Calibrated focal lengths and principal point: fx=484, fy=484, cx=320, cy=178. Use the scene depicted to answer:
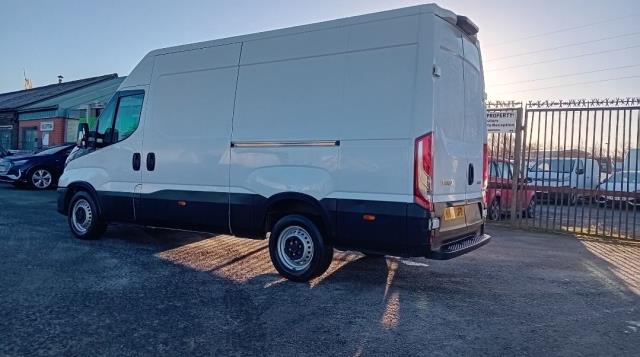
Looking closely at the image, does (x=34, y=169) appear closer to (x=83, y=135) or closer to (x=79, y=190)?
(x=79, y=190)

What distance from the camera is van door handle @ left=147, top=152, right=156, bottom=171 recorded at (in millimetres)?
6594

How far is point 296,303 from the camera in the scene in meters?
4.73

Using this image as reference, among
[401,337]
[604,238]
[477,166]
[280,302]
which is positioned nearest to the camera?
[401,337]

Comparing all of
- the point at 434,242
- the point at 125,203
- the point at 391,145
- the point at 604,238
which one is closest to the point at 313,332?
the point at 434,242

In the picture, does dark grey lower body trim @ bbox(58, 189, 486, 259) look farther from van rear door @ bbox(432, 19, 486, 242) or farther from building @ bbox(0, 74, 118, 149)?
building @ bbox(0, 74, 118, 149)

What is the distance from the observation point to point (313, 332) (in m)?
3.98

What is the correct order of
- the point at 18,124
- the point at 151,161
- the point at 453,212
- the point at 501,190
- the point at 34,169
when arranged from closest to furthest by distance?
the point at 453,212, the point at 151,161, the point at 501,190, the point at 34,169, the point at 18,124

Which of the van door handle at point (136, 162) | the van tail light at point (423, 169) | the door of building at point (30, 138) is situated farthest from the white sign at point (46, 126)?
the van tail light at point (423, 169)

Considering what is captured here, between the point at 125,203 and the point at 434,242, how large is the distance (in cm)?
447

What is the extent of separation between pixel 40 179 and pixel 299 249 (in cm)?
1332

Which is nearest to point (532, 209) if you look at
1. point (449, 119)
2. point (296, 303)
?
point (449, 119)

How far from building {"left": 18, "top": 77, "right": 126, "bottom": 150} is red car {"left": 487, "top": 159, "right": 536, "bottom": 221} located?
15620 mm

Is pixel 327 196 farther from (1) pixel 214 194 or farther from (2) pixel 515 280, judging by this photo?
(2) pixel 515 280

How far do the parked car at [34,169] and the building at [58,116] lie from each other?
4003 mm
